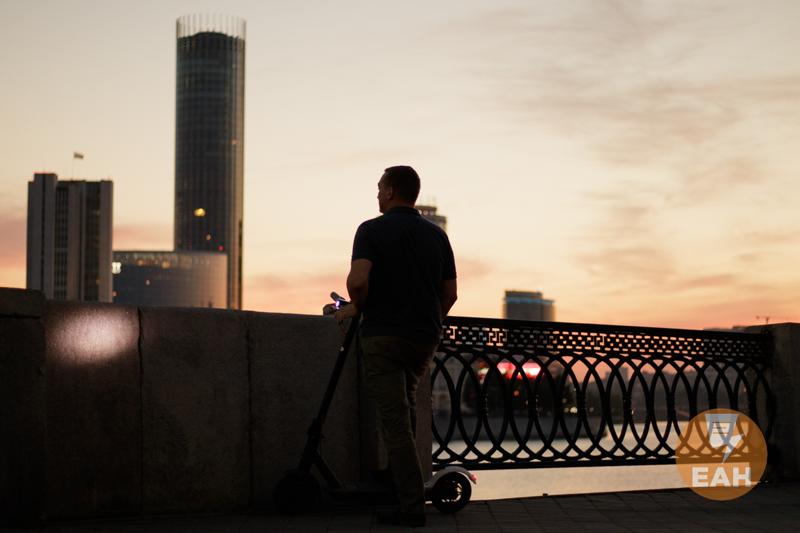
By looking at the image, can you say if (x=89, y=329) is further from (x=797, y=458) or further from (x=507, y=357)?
(x=797, y=458)

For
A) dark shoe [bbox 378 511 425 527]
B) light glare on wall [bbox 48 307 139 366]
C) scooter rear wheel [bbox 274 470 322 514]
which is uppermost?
light glare on wall [bbox 48 307 139 366]

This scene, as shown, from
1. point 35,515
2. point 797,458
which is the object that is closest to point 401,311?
point 35,515

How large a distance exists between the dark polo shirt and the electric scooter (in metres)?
0.36

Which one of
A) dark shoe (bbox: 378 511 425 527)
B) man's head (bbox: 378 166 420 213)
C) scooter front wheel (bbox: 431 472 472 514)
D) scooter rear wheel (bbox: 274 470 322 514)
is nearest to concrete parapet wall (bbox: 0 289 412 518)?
scooter rear wheel (bbox: 274 470 322 514)

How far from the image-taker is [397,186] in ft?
20.8

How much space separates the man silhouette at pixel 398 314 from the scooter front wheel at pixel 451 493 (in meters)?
0.55

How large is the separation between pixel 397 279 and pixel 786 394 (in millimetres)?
4881

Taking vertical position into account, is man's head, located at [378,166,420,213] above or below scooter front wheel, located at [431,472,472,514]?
above

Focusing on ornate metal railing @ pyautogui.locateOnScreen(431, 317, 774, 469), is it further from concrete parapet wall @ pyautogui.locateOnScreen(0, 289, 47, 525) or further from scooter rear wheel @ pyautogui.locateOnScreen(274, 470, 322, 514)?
concrete parapet wall @ pyautogui.locateOnScreen(0, 289, 47, 525)

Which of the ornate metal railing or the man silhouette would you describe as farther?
the ornate metal railing

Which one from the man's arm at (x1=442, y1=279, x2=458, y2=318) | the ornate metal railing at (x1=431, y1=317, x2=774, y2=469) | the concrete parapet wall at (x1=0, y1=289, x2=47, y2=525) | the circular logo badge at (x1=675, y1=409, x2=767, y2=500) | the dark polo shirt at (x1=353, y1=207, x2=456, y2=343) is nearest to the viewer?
the concrete parapet wall at (x1=0, y1=289, x2=47, y2=525)

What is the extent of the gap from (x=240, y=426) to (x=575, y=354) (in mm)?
2871

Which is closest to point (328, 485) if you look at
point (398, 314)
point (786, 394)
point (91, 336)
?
point (398, 314)

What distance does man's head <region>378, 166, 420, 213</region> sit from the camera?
249 inches
